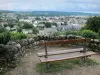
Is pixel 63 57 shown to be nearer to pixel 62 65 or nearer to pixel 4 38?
pixel 62 65

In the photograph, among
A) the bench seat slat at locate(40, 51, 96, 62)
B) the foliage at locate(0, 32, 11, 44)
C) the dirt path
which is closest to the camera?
the dirt path

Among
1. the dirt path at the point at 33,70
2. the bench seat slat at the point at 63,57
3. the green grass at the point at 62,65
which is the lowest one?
the dirt path at the point at 33,70

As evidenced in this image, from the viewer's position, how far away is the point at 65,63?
17.8 ft

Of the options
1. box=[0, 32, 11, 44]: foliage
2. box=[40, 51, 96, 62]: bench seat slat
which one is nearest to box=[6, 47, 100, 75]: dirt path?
box=[40, 51, 96, 62]: bench seat slat

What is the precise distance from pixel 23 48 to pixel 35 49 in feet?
2.70

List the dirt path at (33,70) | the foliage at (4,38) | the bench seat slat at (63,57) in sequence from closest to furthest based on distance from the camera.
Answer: the dirt path at (33,70) < the bench seat slat at (63,57) < the foliage at (4,38)

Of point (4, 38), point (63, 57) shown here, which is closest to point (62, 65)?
point (63, 57)

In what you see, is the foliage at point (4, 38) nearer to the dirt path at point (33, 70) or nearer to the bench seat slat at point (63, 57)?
the dirt path at point (33, 70)

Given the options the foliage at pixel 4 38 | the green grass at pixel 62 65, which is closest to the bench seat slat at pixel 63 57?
the green grass at pixel 62 65

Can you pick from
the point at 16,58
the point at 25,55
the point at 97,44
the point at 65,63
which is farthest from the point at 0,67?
the point at 97,44

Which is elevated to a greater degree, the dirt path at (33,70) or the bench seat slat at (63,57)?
the bench seat slat at (63,57)

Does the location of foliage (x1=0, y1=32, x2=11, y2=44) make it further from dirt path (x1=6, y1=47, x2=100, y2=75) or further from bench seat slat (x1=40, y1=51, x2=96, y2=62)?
bench seat slat (x1=40, y1=51, x2=96, y2=62)

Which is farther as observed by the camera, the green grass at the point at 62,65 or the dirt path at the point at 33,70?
the green grass at the point at 62,65

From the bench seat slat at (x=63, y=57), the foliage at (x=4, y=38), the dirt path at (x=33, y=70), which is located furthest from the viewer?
the foliage at (x=4, y=38)
